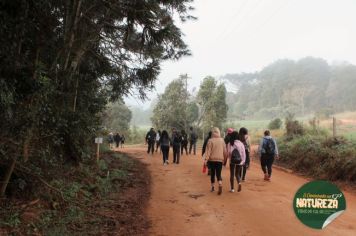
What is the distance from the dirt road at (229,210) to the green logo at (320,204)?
11.7ft

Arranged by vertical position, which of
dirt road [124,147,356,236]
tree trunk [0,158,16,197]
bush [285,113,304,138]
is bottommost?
dirt road [124,147,356,236]

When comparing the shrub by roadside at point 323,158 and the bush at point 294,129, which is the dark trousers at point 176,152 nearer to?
the shrub by roadside at point 323,158

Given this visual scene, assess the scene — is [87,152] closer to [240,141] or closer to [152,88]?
[152,88]

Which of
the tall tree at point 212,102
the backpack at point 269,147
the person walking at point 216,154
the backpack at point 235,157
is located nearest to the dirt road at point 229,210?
the person walking at point 216,154

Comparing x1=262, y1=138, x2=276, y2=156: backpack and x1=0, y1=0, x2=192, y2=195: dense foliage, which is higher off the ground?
x1=0, y1=0, x2=192, y2=195: dense foliage

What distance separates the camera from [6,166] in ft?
27.0

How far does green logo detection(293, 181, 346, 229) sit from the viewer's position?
4.11 meters

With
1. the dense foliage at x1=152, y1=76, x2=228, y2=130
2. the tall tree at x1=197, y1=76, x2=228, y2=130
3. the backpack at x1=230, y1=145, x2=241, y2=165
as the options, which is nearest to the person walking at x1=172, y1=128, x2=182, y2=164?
the backpack at x1=230, y1=145, x2=241, y2=165

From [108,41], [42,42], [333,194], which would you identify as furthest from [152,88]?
[333,194]

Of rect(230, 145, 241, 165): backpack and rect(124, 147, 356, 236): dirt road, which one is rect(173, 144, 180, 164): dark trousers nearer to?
rect(124, 147, 356, 236): dirt road

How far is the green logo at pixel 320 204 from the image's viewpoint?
4113mm

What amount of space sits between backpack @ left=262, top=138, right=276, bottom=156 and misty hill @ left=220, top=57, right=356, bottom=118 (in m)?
97.4

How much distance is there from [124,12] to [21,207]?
5.92 metres

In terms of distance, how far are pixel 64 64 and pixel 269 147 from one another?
23.9 ft
